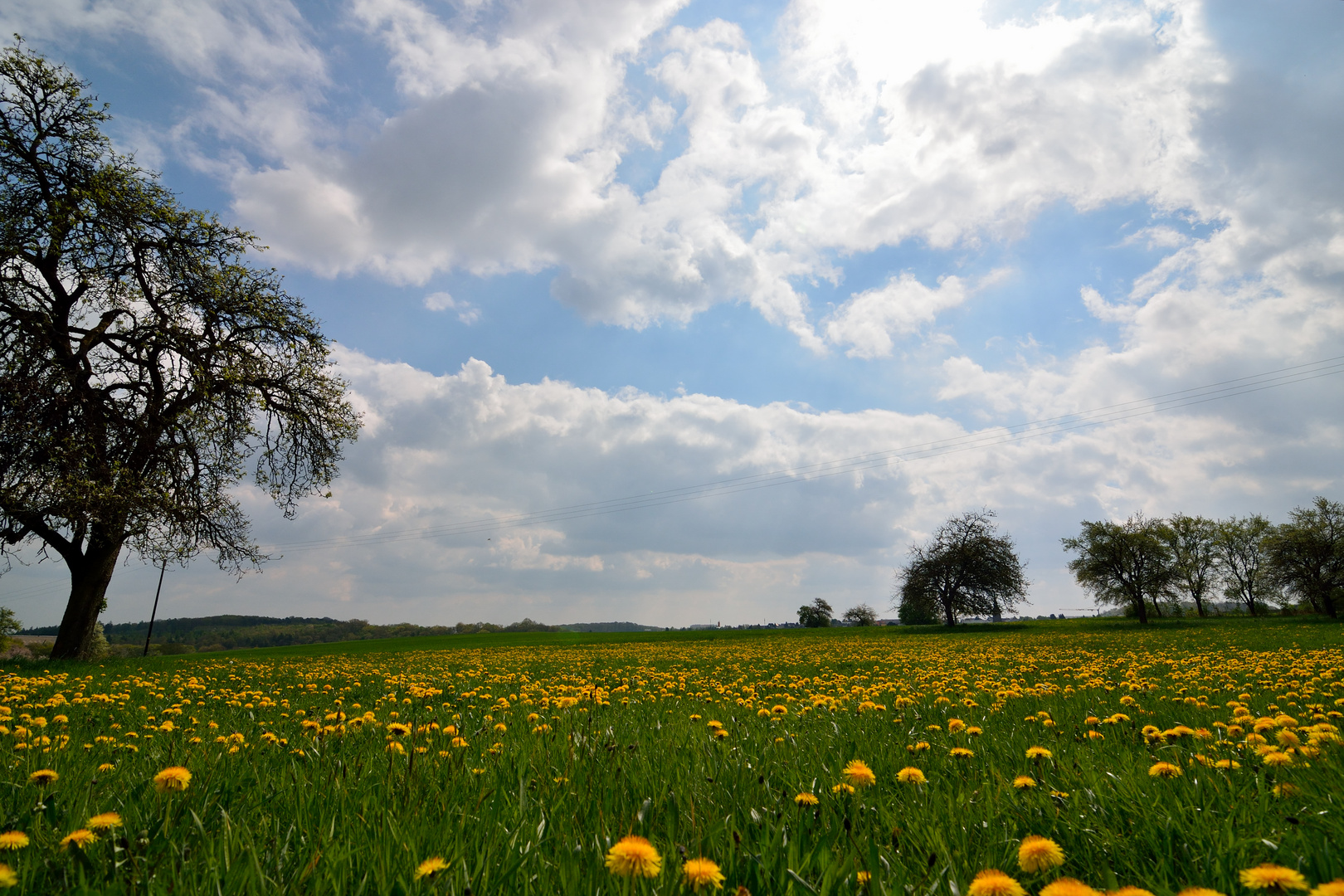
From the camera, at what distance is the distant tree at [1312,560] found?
159 ft

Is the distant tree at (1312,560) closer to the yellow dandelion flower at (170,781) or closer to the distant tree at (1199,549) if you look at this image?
the distant tree at (1199,549)

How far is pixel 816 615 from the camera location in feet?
365

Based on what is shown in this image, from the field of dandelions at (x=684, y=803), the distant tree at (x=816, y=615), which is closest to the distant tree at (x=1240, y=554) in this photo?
the distant tree at (x=816, y=615)

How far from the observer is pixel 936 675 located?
961 centimetres

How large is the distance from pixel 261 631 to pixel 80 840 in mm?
179013

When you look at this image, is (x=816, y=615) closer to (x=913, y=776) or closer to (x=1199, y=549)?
(x=1199, y=549)

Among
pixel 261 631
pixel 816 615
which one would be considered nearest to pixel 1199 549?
pixel 816 615

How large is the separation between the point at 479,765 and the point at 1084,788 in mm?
3103

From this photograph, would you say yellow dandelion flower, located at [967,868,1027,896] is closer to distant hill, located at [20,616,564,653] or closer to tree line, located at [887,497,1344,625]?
tree line, located at [887,497,1344,625]

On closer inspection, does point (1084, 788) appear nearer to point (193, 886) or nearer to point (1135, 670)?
point (193, 886)

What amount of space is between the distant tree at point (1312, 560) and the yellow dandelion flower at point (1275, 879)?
69.8 metres

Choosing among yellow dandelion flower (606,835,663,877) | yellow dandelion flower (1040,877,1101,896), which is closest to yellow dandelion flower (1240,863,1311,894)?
yellow dandelion flower (1040,877,1101,896)

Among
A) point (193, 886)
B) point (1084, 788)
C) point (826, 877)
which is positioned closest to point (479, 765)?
point (193, 886)

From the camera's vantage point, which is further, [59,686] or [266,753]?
[59,686]
